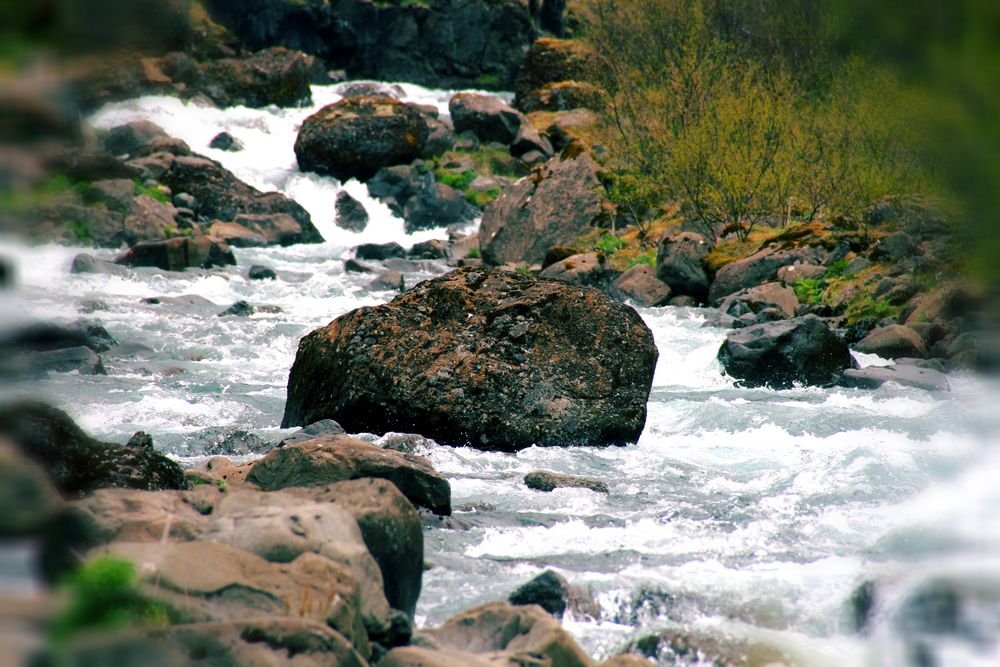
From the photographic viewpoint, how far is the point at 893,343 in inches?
567

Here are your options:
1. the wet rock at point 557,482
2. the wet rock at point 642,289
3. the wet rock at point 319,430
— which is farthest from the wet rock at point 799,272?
the wet rock at point 319,430

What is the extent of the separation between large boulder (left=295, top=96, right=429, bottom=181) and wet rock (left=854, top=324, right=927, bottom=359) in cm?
2367

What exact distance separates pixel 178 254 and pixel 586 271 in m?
9.55

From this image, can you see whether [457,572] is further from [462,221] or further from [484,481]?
[462,221]

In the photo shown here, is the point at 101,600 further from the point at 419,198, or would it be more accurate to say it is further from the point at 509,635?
the point at 419,198

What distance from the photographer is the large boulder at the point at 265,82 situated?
38781mm

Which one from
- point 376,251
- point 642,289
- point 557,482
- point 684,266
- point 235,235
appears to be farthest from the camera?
point 235,235

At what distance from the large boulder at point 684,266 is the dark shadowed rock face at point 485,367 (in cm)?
1048

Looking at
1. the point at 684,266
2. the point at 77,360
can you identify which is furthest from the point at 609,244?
the point at 77,360

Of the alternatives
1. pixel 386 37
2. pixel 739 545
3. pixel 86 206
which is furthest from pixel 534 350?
pixel 386 37

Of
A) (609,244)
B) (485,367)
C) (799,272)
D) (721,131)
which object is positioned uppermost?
(721,131)

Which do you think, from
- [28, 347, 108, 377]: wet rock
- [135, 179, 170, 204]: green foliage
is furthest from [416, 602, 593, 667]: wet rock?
[135, 179, 170, 204]: green foliage

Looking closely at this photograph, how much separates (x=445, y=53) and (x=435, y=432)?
1732 inches

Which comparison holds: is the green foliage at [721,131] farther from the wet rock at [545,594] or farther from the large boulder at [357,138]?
the wet rock at [545,594]
